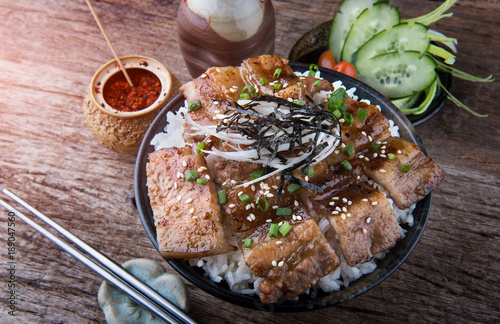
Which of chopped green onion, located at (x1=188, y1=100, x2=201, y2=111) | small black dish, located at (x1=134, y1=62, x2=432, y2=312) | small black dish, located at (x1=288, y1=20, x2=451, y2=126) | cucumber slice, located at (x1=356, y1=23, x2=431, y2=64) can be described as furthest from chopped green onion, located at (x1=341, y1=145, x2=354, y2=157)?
cucumber slice, located at (x1=356, y1=23, x2=431, y2=64)

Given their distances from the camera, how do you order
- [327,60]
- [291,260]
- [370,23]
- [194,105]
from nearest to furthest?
[291,260] < [194,105] < [370,23] < [327,60]

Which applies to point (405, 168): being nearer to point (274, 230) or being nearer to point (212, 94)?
point (274, 230)

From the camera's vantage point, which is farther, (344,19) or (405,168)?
(344,19)

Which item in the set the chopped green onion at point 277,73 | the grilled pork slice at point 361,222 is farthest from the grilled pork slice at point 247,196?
the chopped green onion at point 277,73

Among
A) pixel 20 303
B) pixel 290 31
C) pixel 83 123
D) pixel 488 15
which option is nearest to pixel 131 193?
pixel 83 123

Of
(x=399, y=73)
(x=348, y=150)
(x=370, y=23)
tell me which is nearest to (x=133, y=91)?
(x=348, y=150)
